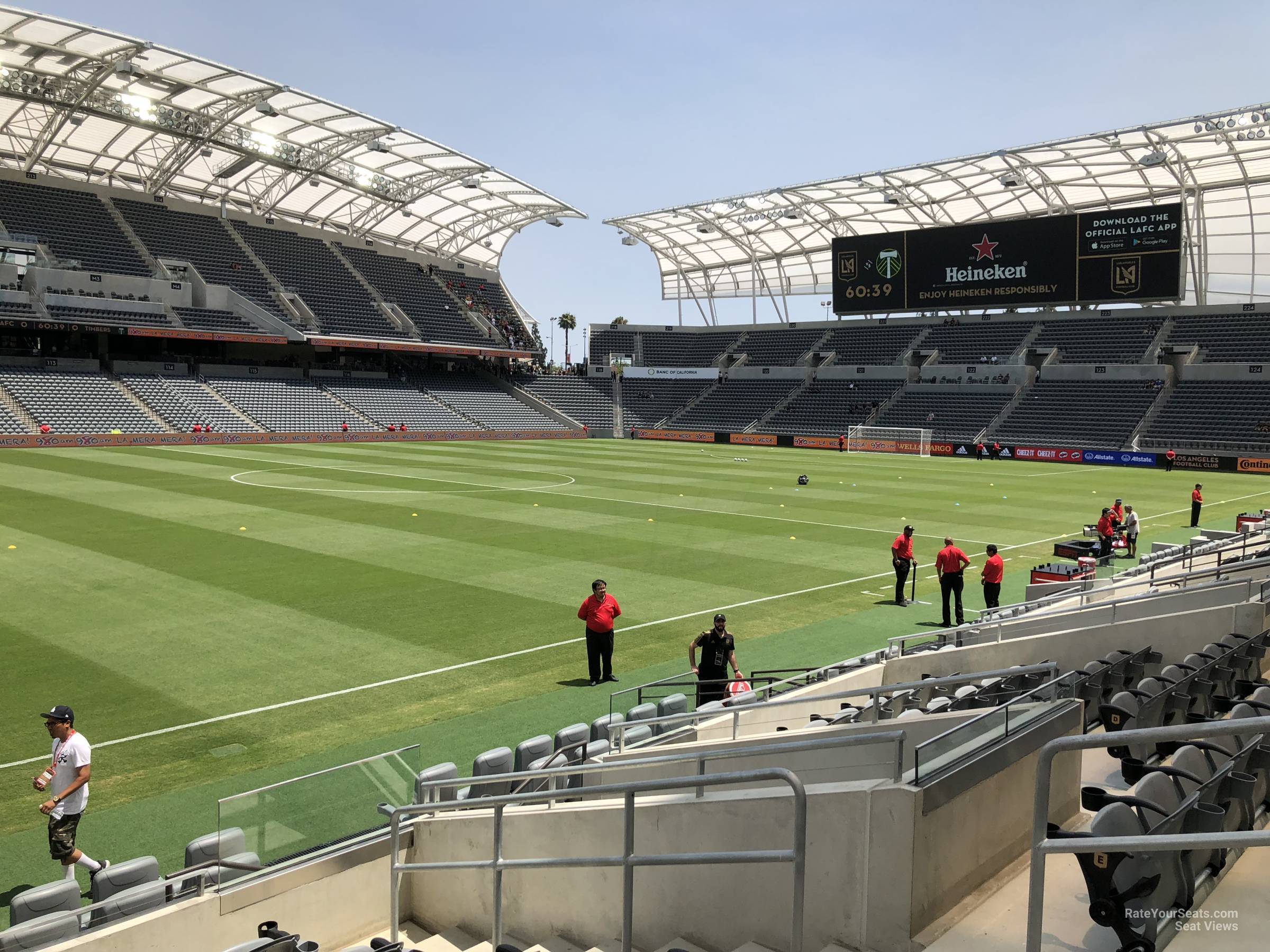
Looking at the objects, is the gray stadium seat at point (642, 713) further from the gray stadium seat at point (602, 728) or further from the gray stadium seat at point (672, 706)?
the gray stadium seat at point (602, 728)

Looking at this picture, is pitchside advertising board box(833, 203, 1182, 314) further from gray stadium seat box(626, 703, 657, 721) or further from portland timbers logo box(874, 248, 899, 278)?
gray stadium seat box(626, 703, 657, 721)

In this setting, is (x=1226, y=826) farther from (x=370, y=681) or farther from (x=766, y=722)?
(x=370, y=681)

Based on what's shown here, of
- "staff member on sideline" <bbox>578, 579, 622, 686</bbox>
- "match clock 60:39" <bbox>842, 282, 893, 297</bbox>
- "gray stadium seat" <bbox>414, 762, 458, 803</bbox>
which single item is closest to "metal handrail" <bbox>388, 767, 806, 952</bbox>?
"gray stadium seat" <bbox>414, 762, 458, 803</bbox>

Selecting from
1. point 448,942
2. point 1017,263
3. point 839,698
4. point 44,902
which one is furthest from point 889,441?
point 44,902

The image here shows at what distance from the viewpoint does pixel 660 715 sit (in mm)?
10594

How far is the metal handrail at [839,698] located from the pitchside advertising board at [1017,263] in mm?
57037

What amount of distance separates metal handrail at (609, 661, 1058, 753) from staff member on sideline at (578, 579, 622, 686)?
384 centimetres

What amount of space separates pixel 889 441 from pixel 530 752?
57309 millimetres

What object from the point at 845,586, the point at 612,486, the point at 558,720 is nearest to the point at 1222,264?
the point at 612,486

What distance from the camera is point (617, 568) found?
21391 mm

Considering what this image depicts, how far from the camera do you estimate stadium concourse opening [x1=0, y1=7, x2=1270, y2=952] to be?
521 cm

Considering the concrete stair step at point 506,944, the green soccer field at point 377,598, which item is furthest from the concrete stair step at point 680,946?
the green soccer field at point 377,598

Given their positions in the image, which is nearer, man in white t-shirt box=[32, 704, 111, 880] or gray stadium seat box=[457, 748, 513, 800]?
man in white t-shirt box=[32, 704, 111, 880]

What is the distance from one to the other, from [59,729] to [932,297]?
211 feet
